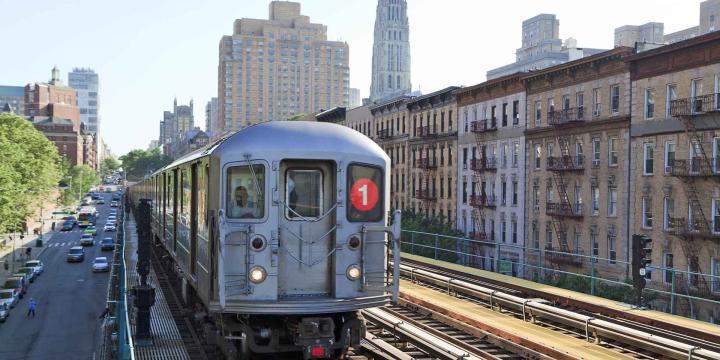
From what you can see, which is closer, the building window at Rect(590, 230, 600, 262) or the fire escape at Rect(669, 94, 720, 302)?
the fire escape at Rect(669, 94, 720, 302)

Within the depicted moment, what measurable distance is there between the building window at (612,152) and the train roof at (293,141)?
34.4 metres

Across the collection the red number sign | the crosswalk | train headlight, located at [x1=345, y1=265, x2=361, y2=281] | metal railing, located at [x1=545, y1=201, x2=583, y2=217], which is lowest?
the crosswalk

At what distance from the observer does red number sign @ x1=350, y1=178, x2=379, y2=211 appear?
12.5 m

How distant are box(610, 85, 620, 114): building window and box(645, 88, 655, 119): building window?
2.36m

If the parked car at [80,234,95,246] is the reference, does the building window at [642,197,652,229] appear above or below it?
above

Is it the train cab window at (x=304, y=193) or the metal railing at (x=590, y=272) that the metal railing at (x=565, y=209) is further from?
the train cab window at (x=304, y=193)

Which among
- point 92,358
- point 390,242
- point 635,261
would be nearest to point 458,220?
point 92,358

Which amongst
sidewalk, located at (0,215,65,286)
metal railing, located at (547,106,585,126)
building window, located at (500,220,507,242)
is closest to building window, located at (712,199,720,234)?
metal railing, located at (547,106,585,126)

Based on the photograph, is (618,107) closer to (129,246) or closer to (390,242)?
(129,246)

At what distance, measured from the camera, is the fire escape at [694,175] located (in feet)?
123

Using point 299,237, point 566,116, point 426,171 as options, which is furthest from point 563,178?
point 299,237

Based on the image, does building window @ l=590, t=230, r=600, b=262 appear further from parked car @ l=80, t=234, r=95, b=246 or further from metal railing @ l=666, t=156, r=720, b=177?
parked car @ l=80, t=234, r=95, b=246

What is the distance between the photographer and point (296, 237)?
40.2 feet

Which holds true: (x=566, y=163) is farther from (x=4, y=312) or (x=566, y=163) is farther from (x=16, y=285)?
(x=16, y=285)
